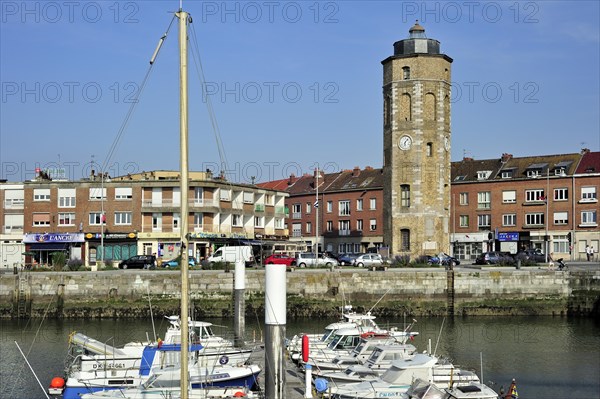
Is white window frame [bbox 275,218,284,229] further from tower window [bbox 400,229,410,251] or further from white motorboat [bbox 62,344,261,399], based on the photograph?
white motorboat [bbox 62,344,261,399]

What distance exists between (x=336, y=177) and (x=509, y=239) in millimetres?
24154

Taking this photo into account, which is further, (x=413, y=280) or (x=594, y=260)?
(x=594, y=260)

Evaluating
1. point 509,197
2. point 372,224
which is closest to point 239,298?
point 509,197

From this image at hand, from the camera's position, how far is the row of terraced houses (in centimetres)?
7000

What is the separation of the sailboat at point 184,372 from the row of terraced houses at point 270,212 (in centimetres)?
3882

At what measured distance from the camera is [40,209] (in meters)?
71.2

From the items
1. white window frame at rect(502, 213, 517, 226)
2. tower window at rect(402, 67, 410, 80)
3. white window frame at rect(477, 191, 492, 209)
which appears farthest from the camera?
white window frame at rect(477, 191, 492, 209)

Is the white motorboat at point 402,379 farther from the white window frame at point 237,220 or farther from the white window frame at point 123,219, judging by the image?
the white window frame at point 237,220

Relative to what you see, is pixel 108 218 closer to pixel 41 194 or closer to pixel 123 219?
pixel 123 219

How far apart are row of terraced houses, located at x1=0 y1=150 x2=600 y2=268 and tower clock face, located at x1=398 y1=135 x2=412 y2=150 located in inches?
160

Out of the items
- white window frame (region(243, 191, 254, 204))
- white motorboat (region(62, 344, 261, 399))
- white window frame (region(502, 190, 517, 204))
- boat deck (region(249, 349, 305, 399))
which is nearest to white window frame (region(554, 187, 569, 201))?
white window frame (region(502, 190, 517, 204))

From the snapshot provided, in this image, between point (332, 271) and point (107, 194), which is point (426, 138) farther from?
point (107, 194)

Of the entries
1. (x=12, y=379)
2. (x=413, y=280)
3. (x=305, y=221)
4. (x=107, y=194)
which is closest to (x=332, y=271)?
(x=413, y=280)

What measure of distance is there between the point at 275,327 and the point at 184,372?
3.86m
